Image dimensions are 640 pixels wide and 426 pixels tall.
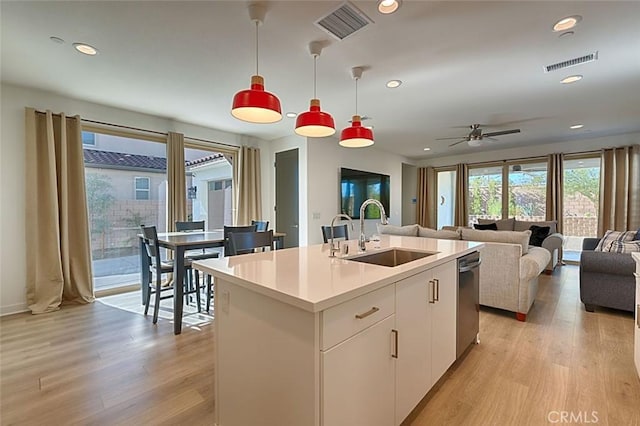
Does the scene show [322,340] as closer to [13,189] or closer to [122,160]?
[13,189]

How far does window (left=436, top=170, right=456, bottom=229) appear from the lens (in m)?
7.98

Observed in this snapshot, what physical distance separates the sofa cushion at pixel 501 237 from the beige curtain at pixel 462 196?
15.0ft

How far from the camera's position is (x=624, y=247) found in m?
3.18

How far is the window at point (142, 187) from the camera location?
433 cm

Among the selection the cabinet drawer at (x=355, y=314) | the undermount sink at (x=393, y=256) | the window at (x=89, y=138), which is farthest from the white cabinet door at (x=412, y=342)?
the window at (x=89, y=138)

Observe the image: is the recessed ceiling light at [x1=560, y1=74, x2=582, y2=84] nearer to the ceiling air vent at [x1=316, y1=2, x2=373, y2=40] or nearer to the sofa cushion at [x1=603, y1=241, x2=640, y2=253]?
the sofa cushion at [x1=603, y1=241, x2=640, y2=253]

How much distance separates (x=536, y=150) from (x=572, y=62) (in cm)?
462

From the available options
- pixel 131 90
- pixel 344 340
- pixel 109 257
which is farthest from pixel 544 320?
pixel 109 257

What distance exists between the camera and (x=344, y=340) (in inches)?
43.7

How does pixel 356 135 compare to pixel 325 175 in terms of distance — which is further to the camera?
pixel 325 175

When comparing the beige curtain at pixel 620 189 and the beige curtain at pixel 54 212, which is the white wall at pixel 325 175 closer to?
the beige curtain at pixel 54 212

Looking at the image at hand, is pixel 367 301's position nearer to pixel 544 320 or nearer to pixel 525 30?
pixel 525 30

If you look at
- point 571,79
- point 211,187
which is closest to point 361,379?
point 571,79

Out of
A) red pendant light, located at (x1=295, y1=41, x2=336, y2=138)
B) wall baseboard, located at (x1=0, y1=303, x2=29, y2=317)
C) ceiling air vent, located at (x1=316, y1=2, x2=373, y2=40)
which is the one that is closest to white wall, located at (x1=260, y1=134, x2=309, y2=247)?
red pendant light, located at (x1=295, y1=41, x2=336, y2=138)
